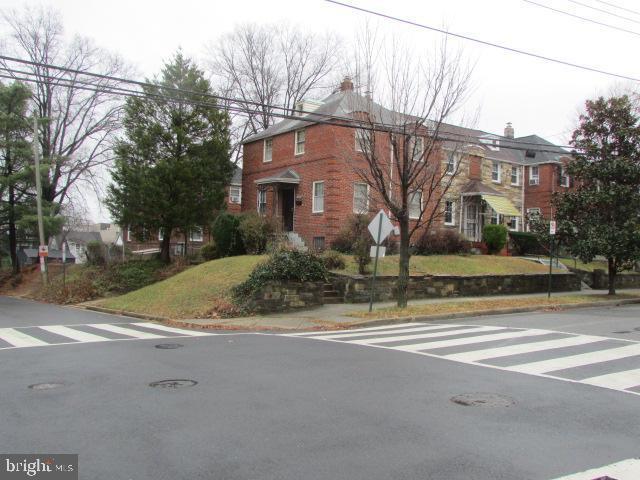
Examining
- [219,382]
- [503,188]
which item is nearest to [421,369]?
[219,382]

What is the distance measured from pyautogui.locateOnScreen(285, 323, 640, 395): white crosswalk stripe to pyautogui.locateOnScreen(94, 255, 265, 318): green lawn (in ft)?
18.3

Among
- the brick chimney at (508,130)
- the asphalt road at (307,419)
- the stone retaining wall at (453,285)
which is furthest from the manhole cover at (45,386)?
the brick chimney at (508,130)

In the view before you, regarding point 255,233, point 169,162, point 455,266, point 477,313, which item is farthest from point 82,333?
point 169,162

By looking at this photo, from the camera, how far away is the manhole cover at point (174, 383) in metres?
7.32

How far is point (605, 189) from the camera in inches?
843

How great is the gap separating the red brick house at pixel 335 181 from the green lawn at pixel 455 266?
230 centimetres

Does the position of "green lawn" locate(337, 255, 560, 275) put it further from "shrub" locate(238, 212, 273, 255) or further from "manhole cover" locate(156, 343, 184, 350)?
"manhole cover" locate(156, 343, 184, 350)

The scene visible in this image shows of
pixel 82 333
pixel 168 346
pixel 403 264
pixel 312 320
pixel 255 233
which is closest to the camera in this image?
pixel 168 346

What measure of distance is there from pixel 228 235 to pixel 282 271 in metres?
8.51

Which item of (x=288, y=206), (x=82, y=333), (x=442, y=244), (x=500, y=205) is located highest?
(x=500, y=205)

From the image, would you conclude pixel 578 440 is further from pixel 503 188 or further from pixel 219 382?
pixel 503 188

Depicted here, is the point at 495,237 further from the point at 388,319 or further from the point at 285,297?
the point at 388,319

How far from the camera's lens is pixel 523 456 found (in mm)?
4773

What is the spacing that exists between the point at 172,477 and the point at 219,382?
3263mm
